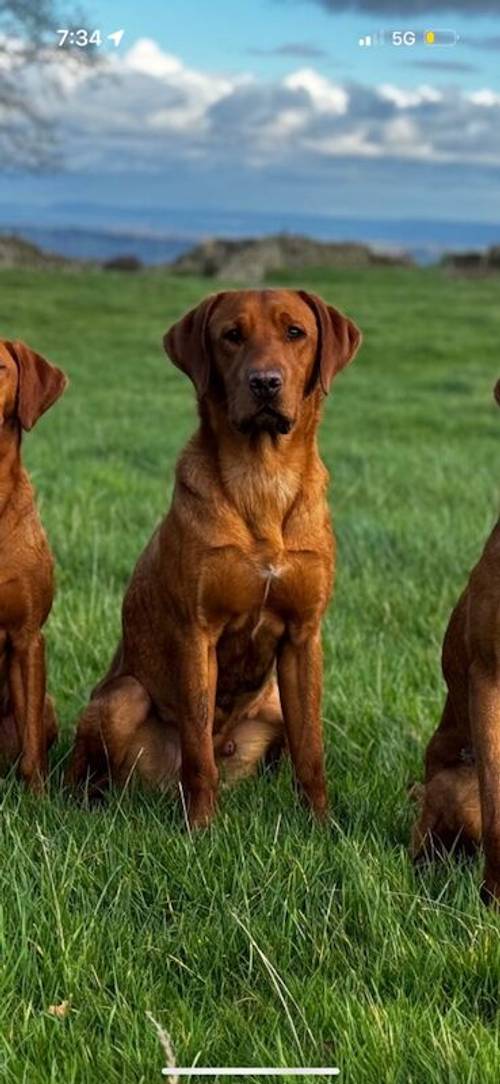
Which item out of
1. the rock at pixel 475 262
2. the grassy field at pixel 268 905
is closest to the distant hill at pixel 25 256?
the rock at pixel 475 262

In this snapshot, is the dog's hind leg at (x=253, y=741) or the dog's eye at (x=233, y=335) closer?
the dog's eye at (x=233, y=335)

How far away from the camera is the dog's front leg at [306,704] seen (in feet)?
15.6

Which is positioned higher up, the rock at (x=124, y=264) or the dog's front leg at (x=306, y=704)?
the rock at (x=124, y=264)

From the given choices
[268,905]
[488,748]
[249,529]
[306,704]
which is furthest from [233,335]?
[268,905]

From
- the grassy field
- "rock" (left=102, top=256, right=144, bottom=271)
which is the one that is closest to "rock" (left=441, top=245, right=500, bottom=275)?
"rock" (left=102, top=256, right=144, bottom=271)

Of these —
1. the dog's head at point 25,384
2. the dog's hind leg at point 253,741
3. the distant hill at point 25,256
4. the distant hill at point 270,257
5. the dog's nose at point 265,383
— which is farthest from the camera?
the distant hill at point 25,256

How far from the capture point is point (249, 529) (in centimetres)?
458

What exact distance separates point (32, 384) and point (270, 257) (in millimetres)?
38291

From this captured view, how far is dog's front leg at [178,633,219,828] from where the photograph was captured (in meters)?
4.61

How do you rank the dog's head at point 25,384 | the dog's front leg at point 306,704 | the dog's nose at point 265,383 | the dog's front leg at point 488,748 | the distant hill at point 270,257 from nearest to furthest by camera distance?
the dog's front leg at point 488,748 < the dog's nose at point 265,383 < the dog's front leg at point 306,704 < the dog's head at point 25,384 < the distant hill at point 270,257

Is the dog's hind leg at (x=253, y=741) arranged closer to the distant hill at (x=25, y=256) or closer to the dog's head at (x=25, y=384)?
the dog's head at (x=25, y=384)

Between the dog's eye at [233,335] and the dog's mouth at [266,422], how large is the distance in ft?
0.96

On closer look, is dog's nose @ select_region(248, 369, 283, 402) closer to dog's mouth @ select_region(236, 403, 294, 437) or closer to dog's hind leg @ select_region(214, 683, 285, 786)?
dog's mouth @ select_region(236, 403, 294, 437)

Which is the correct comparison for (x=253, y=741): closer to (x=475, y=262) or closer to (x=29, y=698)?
(x=29, y=698)
